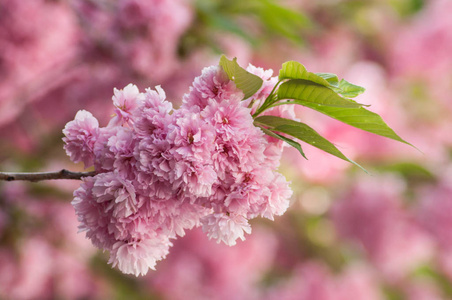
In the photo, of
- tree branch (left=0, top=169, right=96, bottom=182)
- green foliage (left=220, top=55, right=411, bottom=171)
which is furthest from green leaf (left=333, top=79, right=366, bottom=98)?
tree branch (left=0, top=169, right=96, bottom=182)

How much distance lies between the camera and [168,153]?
450mm

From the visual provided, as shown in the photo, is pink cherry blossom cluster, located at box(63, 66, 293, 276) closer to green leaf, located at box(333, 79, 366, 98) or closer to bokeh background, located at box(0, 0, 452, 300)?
green leaf, located at box(333, 79, 366, 98)

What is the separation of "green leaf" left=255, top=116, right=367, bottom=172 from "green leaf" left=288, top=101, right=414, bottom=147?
0.08ft

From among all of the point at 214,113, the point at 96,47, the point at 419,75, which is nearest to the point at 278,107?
the point at 214,113

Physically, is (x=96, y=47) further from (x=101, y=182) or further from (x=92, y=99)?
(x=101, y=182)

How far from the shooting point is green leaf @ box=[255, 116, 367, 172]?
47 cm

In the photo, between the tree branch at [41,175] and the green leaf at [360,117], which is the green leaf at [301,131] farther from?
the tree branch at [41,175]

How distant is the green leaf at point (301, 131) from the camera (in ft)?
1.55

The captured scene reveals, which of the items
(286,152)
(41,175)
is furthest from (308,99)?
(286,152)

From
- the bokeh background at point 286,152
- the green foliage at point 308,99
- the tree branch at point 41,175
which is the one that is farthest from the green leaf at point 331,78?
the bokeh background at point 286,152

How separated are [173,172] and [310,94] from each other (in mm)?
137

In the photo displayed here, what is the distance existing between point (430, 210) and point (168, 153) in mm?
1417

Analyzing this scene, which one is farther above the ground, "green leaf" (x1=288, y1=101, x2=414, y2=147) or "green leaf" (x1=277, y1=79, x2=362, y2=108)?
"green leaf" (x1=277, y1=79, x2=362, y2=108)

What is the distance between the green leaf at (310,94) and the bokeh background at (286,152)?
634 mm
